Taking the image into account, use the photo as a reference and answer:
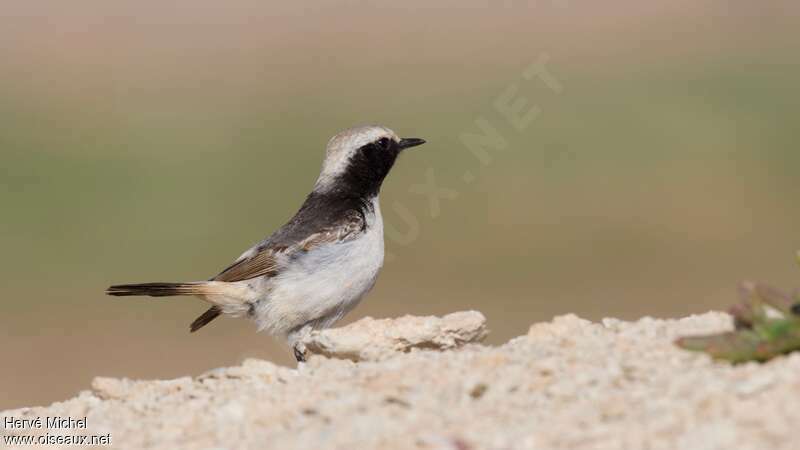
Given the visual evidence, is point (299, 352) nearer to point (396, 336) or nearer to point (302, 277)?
point (302, 277)

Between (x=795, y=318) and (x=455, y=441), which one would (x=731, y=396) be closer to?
(x=795, y=318)

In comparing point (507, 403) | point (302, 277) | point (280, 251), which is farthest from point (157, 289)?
point (507, 403)

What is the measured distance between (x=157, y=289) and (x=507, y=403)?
4.78 metres

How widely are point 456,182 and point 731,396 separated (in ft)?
92.4

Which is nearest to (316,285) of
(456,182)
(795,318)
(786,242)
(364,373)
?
(364,373)

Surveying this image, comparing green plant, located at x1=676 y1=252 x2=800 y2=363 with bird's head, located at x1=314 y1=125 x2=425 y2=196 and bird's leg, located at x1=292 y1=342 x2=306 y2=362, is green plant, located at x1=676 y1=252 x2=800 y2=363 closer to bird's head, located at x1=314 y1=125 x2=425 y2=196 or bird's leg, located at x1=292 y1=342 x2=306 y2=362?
bird's leg, located at x1=292 y1=342 x2=306 y2=362

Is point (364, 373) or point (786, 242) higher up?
point (786, 242)

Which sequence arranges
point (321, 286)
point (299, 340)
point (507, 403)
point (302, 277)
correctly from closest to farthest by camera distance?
point (507, 403)
point (321, 286)
point (302, 277)
point (299, 340)

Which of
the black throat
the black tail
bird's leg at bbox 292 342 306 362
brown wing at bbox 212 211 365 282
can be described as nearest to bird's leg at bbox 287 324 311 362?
bird's leg at bbox 292 342 306 362

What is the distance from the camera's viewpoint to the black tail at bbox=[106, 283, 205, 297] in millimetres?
10054

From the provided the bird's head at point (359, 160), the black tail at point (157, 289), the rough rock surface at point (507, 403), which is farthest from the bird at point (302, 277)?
the rough rock surface at point (507, 403)

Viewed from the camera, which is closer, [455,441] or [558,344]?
[455,441]

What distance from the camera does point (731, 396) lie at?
546cm

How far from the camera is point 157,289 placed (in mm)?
10094
